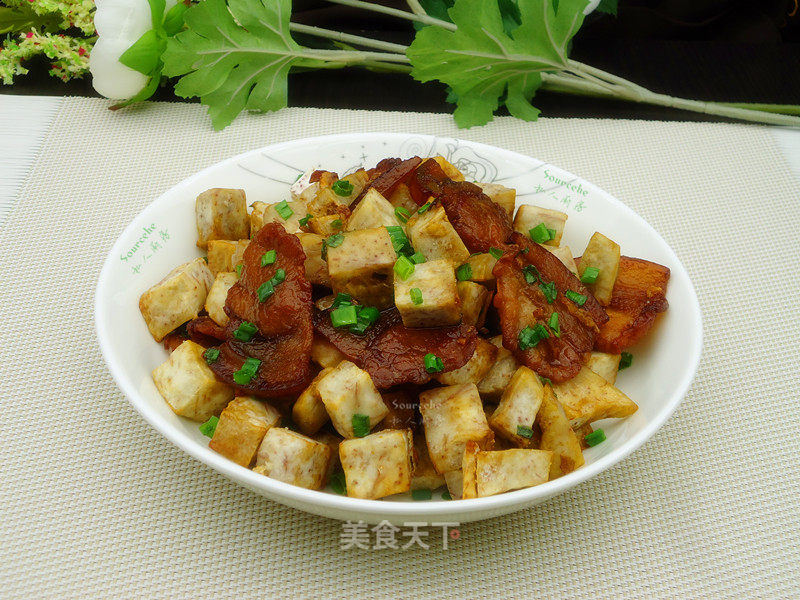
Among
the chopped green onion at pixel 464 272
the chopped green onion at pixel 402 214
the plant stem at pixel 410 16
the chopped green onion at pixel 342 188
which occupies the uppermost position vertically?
the plant stem at pixel 410 16

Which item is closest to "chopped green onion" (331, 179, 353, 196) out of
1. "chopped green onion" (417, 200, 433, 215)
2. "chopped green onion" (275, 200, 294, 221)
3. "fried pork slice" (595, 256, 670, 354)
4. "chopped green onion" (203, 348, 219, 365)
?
"chopped green onion" (275, 200, 294, 221)

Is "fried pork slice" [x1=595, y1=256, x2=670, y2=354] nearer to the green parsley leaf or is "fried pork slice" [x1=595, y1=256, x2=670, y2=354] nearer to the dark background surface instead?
the dark background surface

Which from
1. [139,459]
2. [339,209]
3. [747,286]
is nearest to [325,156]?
[339,209]

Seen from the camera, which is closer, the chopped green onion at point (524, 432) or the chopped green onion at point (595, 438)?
the chopped green onion at point (524, 432)

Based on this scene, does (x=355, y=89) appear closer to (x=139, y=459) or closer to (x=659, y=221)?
(x=659, y=221)

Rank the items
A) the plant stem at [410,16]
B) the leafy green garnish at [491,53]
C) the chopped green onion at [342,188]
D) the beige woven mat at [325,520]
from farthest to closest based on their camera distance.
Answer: the plant stem at [410,16]
the leafy green garnish at [491,53]
the chopped green onion at [342,188]
the beige woven mat at [325,520]

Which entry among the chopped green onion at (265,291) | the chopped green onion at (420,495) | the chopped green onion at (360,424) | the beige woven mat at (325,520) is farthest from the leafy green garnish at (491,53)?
the chopped green onion at (420,495)

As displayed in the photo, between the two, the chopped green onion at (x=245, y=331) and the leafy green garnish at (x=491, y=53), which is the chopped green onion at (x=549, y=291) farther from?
the leafy green garnish at (x=491, y=53)
